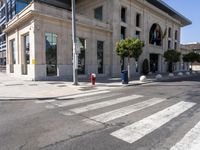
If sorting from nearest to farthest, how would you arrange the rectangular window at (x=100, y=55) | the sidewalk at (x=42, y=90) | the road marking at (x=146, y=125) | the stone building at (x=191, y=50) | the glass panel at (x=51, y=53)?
the road marking at (x=146, y=125) < the sidewalk at (x=42, y=90) < the glass panel at (x=51, y=53) < the rectangular window at (x=100, y=55) < the stone building at (x=191, y=50)

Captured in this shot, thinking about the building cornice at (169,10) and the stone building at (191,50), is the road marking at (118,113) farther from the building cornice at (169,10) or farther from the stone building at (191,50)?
the stone building at (191,50)

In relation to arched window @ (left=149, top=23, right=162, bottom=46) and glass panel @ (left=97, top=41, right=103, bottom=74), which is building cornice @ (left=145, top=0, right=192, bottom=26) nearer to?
arched window @ (left=149, top=23, right=162, bottom=46)

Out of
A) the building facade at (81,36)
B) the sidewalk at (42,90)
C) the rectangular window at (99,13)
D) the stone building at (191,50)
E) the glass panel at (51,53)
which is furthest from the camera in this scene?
the stone building at (191,50)

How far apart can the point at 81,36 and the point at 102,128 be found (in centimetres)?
1801

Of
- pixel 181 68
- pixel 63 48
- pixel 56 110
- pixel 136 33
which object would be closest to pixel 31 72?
pixel 63 48

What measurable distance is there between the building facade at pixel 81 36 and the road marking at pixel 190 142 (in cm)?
1599

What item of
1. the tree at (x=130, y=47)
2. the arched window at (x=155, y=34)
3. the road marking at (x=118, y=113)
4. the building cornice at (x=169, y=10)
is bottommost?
the road marking at (x=118, y=113)

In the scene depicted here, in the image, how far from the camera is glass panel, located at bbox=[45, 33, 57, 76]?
19031 millimetres

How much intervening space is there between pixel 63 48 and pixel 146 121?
16097 mm

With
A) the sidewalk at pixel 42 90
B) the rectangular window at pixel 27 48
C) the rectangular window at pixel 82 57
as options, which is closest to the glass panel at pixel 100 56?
the rectangular window at pixel 82 57

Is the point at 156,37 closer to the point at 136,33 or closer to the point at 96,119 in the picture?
the point at 136,33

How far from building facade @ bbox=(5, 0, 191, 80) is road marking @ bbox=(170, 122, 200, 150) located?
629 inches

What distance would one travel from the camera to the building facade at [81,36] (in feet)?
60.2

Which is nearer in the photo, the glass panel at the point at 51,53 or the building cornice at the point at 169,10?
the glass panel at the point at 51,53
